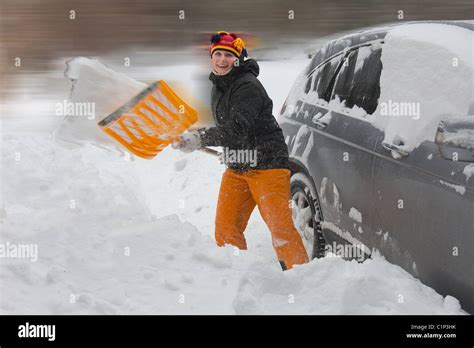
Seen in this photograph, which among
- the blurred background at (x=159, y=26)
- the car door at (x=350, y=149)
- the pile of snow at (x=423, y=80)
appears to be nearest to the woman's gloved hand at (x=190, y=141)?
the car door at (x=350, y=149)

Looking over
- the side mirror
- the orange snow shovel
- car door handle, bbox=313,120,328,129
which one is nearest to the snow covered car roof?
car door handle, bbox=313,120,328,129

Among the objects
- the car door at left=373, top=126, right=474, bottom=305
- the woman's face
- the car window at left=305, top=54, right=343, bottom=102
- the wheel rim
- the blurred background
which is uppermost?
the blurred background

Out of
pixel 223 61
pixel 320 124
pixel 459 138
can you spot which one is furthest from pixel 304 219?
pixel 459 138

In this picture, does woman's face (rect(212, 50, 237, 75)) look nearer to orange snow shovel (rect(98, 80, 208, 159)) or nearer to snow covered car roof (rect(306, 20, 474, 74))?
orange snow shovel (rect(98, 80, 208, 159))

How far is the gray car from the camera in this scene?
2961mm

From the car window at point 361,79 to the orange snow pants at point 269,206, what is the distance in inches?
27.1

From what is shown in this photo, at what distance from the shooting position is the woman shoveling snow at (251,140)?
417 cm

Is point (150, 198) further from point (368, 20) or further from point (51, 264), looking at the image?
point (368, 20)

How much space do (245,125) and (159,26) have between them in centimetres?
1198

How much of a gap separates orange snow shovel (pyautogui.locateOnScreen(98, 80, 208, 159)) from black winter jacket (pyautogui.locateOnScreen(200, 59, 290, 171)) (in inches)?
9.5

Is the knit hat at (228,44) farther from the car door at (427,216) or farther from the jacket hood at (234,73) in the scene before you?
the car door at (427,216)
